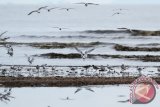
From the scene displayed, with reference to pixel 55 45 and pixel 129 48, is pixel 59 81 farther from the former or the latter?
pixel 129 48

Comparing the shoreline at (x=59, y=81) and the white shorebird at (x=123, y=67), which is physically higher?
the white shorebird at (x=123, y=67)

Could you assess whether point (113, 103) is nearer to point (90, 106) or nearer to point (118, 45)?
point (90, 106)

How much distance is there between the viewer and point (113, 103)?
237 cm

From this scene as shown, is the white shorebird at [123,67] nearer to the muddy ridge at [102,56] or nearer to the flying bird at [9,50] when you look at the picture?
the muddy ridge at [102,56]

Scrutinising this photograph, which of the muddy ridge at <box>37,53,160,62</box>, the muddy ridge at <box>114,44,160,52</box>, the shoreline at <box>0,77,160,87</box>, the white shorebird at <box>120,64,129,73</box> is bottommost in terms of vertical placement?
the shoreline at <box>0,77,160,87</box>

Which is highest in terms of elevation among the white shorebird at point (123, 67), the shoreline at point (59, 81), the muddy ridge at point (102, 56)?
the muddy ridge at point (102, 56)

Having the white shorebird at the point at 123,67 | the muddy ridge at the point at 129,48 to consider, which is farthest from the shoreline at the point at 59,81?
the muddy ridge at the point at 129,48

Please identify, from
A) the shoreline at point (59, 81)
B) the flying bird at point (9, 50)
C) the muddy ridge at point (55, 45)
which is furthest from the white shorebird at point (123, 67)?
the flying bird at point (9, 50)

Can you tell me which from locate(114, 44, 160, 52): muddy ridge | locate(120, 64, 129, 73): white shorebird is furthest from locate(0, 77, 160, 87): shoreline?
locate(114, 44, 160, 52): muddy ridge

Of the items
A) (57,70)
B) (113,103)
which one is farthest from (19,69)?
(113,103)

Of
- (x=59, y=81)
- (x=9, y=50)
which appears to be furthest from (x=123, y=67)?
(x=9, y=50)

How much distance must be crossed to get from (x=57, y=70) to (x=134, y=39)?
0.42m

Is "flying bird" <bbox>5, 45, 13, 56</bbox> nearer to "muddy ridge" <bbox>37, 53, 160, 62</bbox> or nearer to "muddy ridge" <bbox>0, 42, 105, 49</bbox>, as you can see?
"muddy ridge" <bbox>0, 42, 105, 49</bbox>

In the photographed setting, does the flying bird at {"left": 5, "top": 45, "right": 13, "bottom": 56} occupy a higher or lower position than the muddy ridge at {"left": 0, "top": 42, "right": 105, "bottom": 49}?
lower
